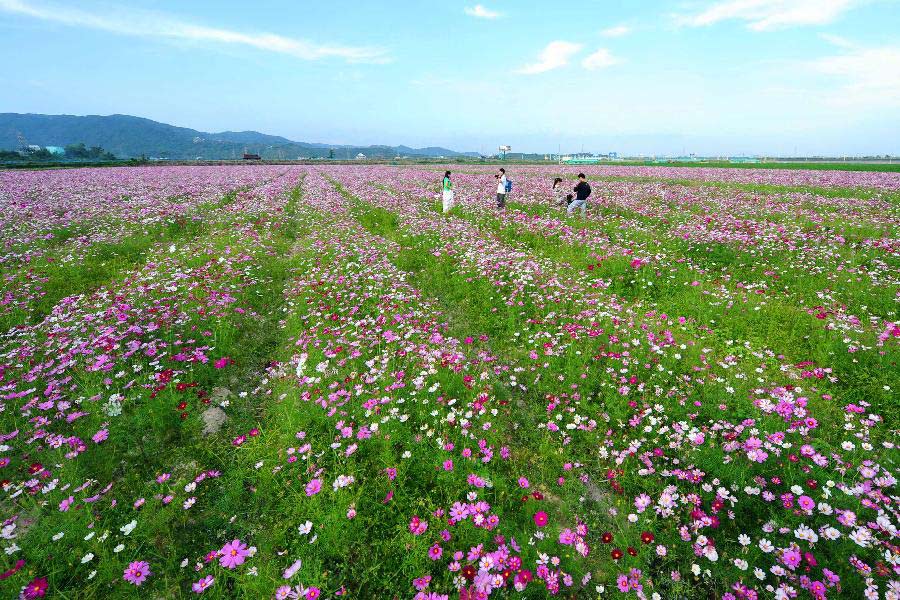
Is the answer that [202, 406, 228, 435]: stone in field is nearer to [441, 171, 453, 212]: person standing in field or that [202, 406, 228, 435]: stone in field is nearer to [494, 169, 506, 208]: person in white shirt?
[441, 171, 453, 212]: person standing in field

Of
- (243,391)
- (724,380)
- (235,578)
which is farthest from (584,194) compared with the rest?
(235,578)

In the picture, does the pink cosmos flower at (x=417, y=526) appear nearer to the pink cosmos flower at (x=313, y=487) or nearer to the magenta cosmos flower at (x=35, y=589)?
the pink cosmos flower at (x=313, y=487)

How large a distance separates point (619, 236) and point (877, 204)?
14.7 metres

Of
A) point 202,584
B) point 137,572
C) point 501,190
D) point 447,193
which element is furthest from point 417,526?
point 501,190

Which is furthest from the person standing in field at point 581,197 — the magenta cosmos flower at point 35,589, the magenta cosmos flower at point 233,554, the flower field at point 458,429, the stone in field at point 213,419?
the magenta cosmos flower at point 35,589

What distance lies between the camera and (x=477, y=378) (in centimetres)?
568

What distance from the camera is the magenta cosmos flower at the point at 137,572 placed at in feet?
10.00

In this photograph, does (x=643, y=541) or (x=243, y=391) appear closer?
(x=643, y=541)

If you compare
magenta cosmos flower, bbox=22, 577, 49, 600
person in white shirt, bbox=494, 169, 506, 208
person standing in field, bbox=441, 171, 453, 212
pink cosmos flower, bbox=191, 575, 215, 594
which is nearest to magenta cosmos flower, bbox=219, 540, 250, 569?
pink cosmos flower, bbox=191, 575, 215, 594

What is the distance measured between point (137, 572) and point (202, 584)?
0.54 meters

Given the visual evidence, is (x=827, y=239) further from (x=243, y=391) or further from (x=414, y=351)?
(x=243, y=391)

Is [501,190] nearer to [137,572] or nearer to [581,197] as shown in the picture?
[581,197]

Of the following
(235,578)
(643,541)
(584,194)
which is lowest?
(235,578)

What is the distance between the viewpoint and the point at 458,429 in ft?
15.2
